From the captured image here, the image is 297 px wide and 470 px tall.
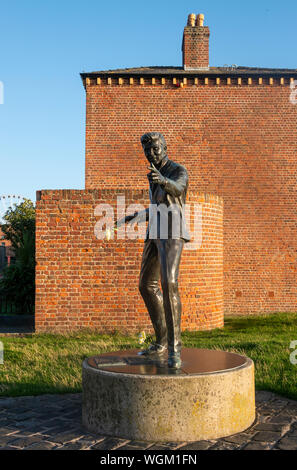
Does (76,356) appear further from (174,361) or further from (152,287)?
(174,361)

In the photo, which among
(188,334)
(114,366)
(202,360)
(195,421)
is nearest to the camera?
(195,421)

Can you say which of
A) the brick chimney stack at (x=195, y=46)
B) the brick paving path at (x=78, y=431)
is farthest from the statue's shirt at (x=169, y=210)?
the brick chimney stack at (x=195, y=46)

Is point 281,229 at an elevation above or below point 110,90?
below

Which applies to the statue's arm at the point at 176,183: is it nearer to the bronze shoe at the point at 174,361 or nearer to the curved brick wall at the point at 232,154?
the bronze shoe at the point at 174,361

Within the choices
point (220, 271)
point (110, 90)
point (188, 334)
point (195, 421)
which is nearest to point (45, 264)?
point (188, 334)

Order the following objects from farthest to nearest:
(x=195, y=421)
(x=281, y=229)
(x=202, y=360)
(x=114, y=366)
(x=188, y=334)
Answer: (x=281, y=229) < (x=188, y=334) < (x=202, y=360) < (x=114, y=366) < (x=195, y=421)

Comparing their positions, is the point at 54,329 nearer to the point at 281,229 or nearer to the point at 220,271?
the point at 220,271

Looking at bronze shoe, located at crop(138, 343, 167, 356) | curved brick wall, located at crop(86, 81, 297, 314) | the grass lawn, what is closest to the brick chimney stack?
curved brick wall, located at crop(86, 81, 297, 314)

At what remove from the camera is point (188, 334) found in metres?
9.76

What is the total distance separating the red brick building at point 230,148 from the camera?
15.4 m

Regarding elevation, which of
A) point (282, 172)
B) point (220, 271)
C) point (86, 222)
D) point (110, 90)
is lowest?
point (220, 271)

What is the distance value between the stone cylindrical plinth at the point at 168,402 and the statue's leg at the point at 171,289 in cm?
29

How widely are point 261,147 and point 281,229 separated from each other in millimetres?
2861

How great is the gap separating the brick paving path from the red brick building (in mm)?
10630
